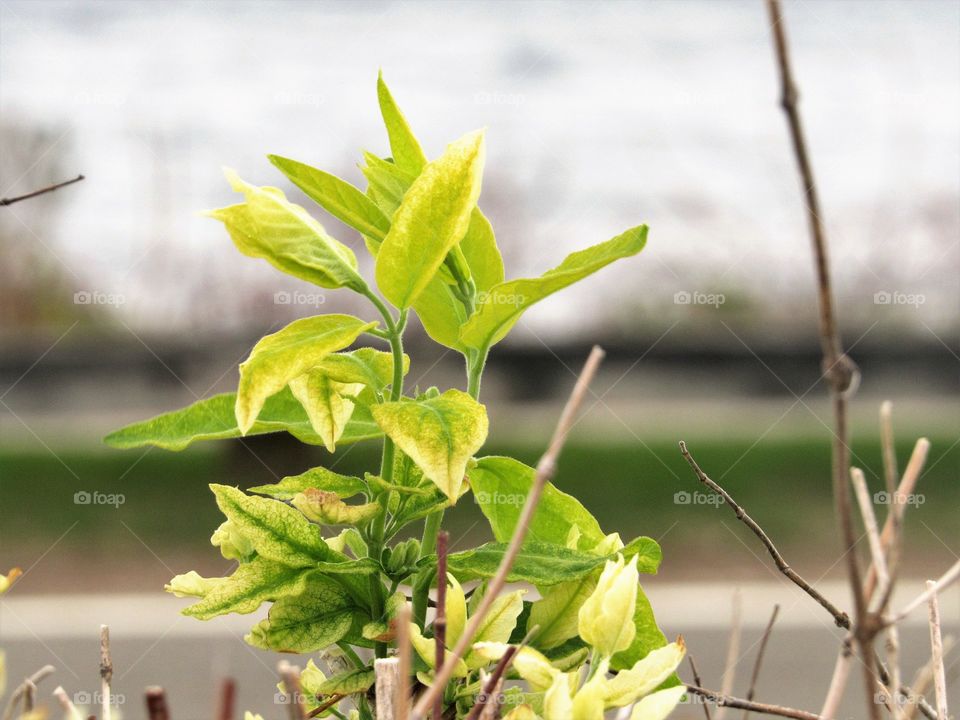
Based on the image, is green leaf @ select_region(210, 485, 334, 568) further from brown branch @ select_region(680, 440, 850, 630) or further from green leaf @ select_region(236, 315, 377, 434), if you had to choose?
brown branch @ select_region(680, 440, 850, 630)

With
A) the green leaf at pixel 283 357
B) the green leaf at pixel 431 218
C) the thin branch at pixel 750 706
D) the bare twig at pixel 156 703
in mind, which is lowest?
the thin branch at pixel 750 706

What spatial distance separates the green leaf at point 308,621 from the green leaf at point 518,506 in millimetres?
102

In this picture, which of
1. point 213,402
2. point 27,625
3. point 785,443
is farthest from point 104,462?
point 213,402

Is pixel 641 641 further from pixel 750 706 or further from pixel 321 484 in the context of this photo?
pixel 321 484

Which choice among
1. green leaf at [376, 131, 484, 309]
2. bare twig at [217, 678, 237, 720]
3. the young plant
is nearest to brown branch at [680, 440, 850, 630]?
the young plant

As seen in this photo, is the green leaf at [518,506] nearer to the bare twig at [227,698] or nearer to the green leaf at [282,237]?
the green leaf at [282,237]

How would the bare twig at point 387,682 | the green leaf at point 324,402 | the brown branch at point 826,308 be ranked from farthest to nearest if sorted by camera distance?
the green leaf at point 324,402 < the bare twig at point 387,682 < the brown branch at point 826,308

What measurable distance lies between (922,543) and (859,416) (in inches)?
71.9

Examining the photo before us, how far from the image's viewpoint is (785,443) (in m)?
6.94

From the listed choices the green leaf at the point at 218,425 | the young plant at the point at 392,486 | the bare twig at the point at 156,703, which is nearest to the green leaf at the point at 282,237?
the young plant at the point at 392,486

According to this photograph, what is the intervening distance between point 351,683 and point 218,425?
167 mm

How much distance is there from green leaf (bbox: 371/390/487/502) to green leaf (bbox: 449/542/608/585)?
0.05 m

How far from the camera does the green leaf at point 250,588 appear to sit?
488mm

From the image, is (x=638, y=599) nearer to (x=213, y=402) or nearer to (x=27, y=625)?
(x=213, y=402)
